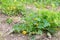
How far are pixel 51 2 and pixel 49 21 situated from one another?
1552 millimetres

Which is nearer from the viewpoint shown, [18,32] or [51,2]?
[18,32]

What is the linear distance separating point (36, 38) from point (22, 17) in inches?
32.6

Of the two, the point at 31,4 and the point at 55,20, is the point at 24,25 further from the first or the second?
the point at 31,4

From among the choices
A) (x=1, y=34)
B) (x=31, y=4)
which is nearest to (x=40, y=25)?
(x=1, y=34)

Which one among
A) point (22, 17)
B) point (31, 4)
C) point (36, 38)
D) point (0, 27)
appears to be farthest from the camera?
point (31, 4)

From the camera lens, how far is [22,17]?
4.54 m

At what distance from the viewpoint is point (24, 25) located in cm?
410

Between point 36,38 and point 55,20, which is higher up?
point 55,20

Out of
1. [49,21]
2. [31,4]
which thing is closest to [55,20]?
[49,21]

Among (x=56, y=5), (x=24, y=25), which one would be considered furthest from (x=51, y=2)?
(x=24, y=25)

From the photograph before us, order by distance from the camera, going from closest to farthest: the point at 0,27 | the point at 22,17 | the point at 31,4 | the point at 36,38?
the point at 36,38
the point at 0,27
the point at 22,17
the point at 31,4

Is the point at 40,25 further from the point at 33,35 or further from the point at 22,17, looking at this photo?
the point at 22,17

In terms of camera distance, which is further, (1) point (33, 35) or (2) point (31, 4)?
(2) point (31, 4)

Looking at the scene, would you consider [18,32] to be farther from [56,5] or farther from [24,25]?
[56,5]
